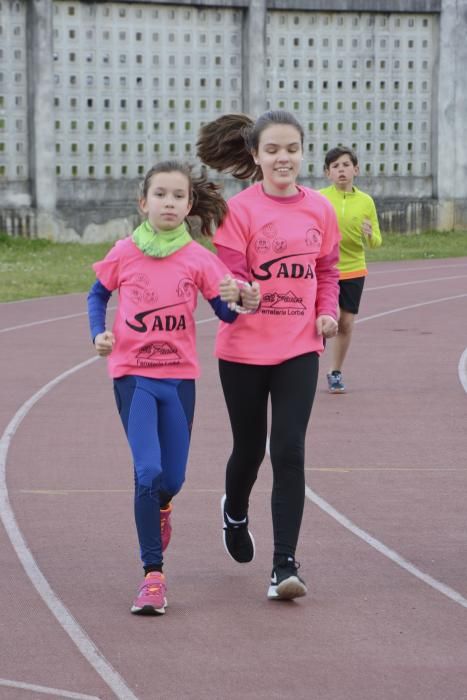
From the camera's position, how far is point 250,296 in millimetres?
6441

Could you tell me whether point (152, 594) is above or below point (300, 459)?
below

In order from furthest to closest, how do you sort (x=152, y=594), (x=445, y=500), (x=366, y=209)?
(x=366, y=209), (x=445, y=500), (x=152, y=594)

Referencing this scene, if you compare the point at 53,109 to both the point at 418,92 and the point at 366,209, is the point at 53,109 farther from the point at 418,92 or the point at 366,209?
the point at 366,209

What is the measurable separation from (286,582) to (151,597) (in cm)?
56

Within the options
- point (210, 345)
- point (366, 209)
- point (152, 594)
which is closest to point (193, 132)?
point (210, 345)

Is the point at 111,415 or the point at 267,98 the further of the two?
the point at 267,98

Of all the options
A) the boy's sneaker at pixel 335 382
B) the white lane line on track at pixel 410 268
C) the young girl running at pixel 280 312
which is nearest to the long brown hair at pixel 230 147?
the young girl running at pixel 280 312

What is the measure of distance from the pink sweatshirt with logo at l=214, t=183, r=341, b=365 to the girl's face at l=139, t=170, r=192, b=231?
203 millimetres

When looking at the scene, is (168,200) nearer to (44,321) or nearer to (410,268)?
(44,321)

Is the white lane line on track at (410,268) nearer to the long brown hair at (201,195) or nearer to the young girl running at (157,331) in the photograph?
the long brown hair at (201,195)

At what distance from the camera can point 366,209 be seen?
43.0 ft

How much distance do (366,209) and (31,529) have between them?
19.3 feet

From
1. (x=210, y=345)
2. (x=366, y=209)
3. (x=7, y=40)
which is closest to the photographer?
(x=366, y=209)

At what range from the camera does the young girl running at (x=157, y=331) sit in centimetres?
647
